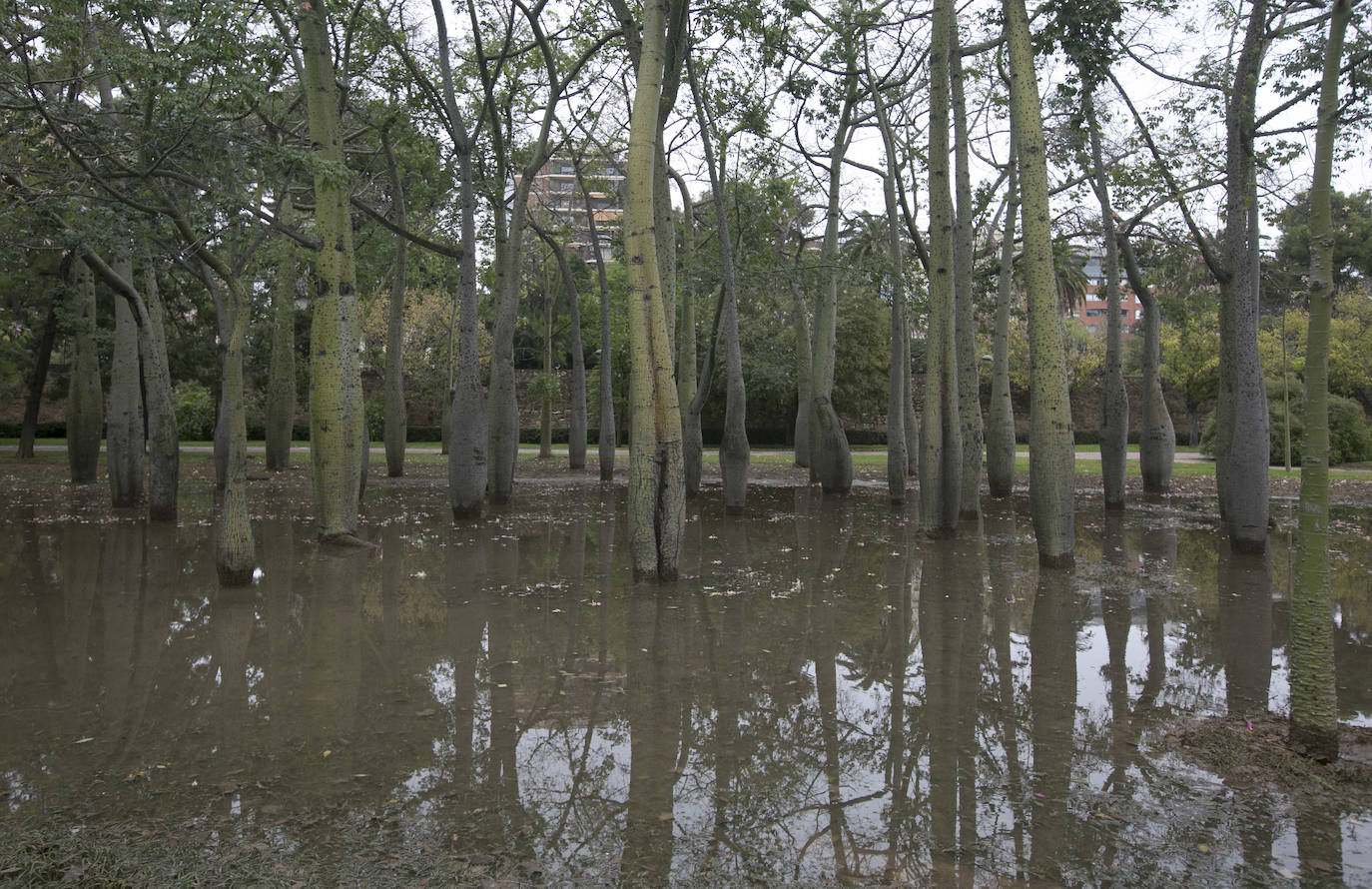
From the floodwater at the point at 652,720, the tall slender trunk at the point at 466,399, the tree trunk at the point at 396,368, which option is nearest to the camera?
the floodwater at the point at 652,720

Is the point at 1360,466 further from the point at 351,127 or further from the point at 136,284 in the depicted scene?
the point at 136,284

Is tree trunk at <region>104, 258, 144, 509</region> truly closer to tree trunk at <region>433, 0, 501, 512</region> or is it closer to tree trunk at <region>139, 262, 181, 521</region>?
tree trunk at <region>139, 262, 181, 521</region>

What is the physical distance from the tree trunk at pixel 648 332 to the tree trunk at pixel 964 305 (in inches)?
210

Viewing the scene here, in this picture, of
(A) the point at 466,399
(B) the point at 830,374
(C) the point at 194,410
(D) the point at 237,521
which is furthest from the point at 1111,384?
(C) the point at 194,410

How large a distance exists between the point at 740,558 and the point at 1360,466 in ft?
83.2

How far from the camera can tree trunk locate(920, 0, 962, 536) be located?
42.2ft

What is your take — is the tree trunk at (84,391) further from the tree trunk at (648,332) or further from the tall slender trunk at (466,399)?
the tree trunk at (648,332)

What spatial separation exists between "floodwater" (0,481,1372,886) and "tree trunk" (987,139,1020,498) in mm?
7076

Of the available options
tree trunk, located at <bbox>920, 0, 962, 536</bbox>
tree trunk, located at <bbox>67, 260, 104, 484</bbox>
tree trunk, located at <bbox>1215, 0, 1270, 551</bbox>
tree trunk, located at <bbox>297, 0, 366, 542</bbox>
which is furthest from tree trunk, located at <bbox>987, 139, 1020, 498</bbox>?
tree trunk, located at <bbox>67, 260, 104, 484</bbox>

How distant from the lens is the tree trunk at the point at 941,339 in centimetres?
1286

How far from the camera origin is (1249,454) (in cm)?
1147

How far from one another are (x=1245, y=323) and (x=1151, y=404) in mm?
7097

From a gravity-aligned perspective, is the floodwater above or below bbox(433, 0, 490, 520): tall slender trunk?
below

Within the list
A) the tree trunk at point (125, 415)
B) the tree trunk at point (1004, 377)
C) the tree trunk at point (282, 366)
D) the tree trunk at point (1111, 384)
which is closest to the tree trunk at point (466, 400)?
the tree trunk at point (282, 366)
